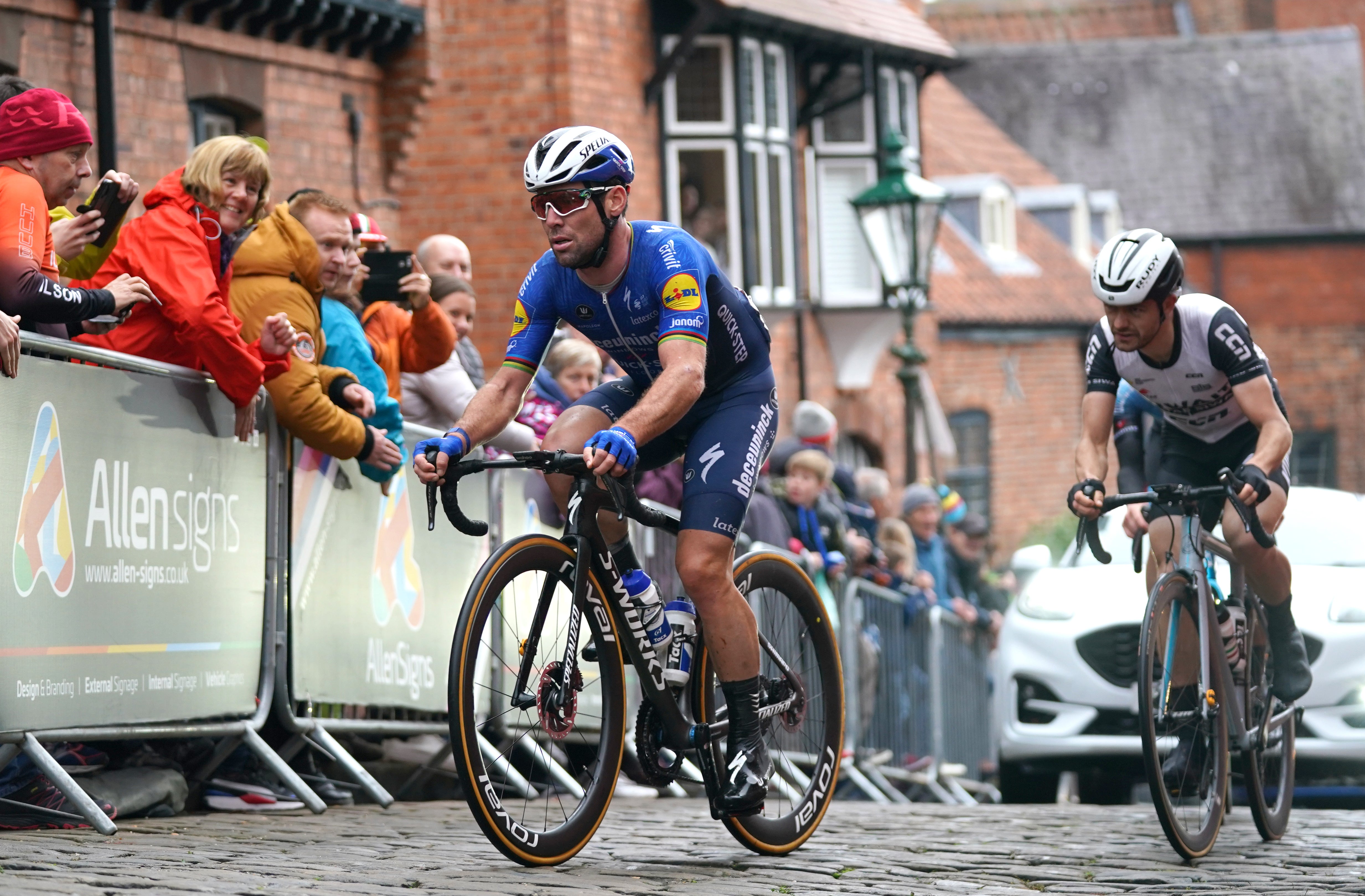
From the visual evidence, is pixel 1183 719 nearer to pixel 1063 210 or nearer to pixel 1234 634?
pixel 1234 634

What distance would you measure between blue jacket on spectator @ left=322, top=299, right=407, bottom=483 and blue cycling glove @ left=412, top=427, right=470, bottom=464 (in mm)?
2134

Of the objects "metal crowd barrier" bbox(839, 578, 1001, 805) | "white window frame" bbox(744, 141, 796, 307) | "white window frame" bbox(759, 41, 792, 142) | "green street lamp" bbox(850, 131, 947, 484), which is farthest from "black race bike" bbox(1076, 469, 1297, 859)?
"white window frame" bbox(759, 41, 792, 142)

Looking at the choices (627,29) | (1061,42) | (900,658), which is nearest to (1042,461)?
(1061,42)

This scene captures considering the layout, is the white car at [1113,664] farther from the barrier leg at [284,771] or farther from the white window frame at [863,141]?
the white window frame at [863,141]

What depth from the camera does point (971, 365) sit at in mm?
40125

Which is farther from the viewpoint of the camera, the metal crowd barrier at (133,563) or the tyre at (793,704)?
the tyre at (793,704)

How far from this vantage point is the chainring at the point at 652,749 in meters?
5.95

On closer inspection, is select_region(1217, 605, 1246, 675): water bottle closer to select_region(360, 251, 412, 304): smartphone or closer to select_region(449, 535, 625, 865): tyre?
select_region(449, 535, 625, 865): tyre

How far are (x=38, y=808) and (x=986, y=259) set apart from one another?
36108 millimetres

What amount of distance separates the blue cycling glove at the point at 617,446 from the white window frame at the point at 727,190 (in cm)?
1713

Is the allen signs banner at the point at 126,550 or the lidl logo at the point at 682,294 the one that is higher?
the lidl logo at the point at 682,294

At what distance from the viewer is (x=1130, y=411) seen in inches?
319

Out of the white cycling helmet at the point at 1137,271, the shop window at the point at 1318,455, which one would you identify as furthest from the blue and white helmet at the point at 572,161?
the shop window at the point at 1318,455

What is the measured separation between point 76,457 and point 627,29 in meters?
16.0
